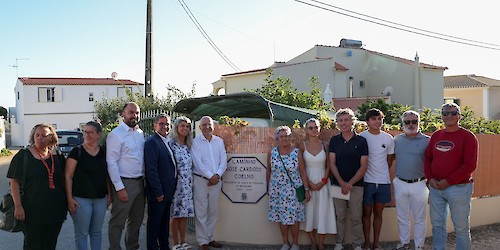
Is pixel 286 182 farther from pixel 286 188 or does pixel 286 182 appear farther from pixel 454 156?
pixel 454 156

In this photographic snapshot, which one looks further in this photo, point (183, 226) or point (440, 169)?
point (183, 226)

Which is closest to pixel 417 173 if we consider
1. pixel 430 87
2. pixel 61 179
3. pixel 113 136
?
pixel 113 136

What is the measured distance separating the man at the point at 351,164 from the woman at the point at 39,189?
3.38 metres

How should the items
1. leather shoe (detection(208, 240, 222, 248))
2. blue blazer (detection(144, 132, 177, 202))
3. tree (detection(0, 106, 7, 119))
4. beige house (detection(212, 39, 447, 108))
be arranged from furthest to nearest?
tree (detection(0, 106, 7, 119))
beige house (detection(212, 39, 447, 108))
leather shoe (detection(208, 240, 222, 248))
blue blazer (detection(144, 132, 177, 202))

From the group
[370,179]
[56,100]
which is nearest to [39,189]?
[370,179]

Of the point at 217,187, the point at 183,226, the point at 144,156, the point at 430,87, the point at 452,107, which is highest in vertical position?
the point at 430,87

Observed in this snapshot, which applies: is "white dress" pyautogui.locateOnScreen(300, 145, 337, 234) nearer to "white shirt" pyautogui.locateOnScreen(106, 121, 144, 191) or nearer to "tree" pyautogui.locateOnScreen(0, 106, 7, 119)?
"white shirt" pyautogui.locateOnScreen(106, 121, 144, 191)

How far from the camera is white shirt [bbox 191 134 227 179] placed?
6.54m

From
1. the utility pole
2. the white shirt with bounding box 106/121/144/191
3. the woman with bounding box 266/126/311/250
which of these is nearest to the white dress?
the woman with bounding box 266/126/311/250

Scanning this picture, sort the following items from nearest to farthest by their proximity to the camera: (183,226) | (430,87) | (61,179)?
(61,179)
(183,226)
(430,87)

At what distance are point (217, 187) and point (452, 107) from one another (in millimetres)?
3242

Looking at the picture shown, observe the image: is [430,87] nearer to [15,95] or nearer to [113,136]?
[113,136]

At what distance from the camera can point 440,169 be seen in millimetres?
5609

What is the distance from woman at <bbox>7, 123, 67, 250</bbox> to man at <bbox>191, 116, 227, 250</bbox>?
1918mm
